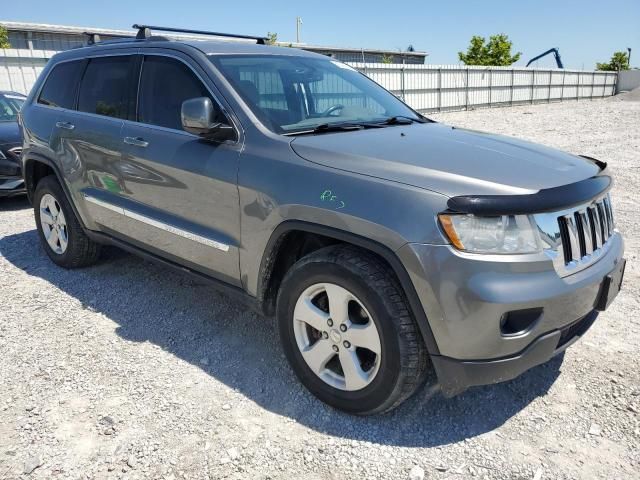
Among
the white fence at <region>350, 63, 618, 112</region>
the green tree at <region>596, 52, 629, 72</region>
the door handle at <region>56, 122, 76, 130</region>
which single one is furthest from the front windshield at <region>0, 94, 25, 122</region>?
the green tree at <region>596, 52, 629, 72</region>

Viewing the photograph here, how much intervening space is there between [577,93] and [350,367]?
122ft

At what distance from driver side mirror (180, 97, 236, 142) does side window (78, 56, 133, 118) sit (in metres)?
1.07

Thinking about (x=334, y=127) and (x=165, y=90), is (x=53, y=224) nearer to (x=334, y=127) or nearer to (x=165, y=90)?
(x=165, y=90)

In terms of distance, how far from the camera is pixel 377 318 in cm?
234

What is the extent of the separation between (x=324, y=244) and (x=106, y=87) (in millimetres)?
2322

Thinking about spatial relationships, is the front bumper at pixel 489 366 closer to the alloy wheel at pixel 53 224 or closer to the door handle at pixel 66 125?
the door handle at pixel 66 125

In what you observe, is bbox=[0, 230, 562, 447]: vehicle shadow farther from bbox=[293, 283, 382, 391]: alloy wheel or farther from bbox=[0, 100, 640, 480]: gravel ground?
bbox=[293, 283, 382, 391]: alloy wheel

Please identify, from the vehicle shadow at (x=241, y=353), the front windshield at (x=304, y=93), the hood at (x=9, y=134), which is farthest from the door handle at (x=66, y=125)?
the hood at (x=9, y=134)

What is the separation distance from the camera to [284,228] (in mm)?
2643

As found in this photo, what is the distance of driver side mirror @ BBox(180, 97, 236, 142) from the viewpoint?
2805 millimetres

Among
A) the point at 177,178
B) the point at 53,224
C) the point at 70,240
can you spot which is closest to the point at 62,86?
the point at 53,224

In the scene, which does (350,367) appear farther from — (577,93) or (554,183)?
(577,93)

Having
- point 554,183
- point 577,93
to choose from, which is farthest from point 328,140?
point 577,93

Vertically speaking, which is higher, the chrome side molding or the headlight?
the headlight
